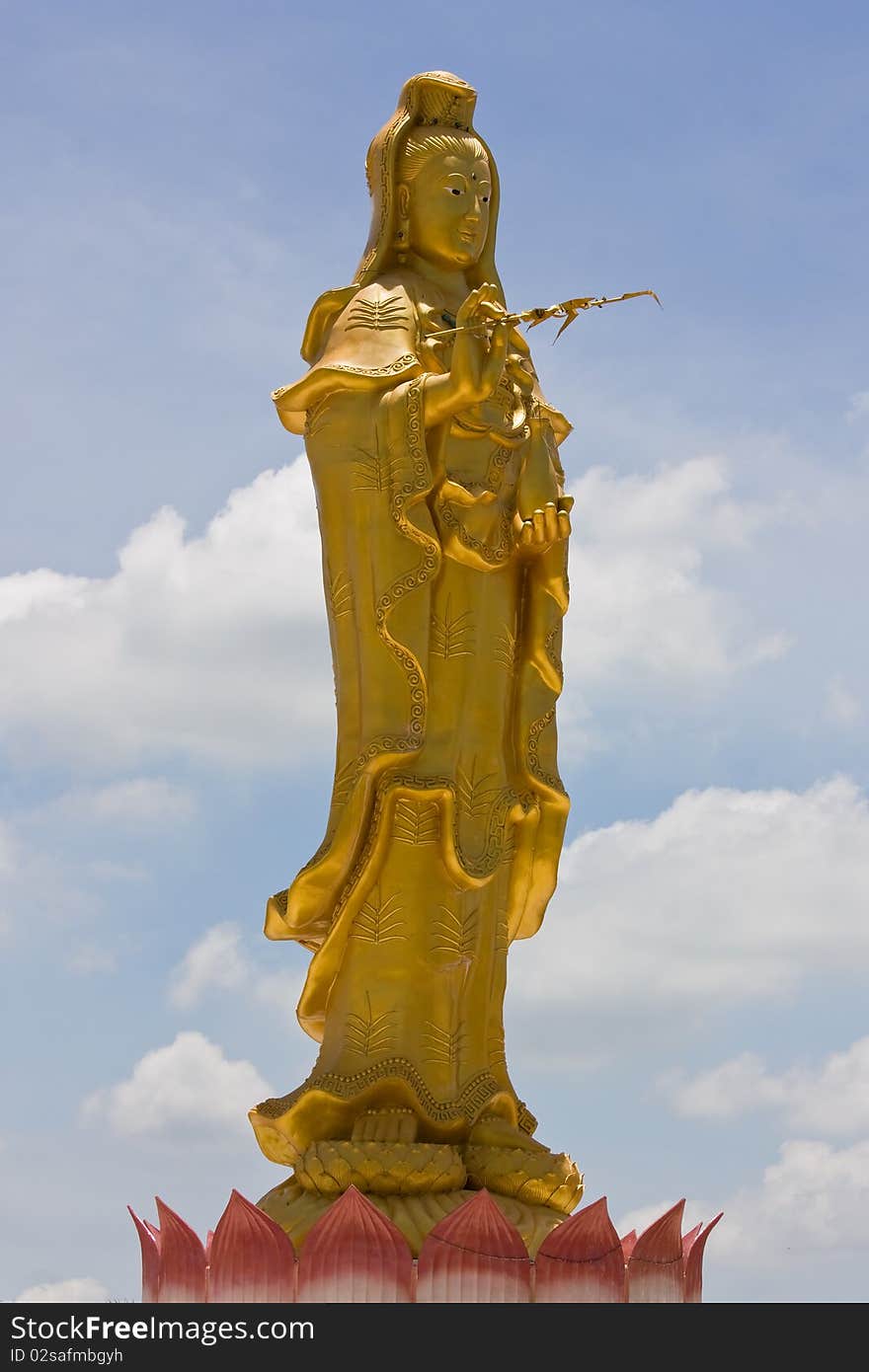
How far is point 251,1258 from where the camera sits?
25.8 ft

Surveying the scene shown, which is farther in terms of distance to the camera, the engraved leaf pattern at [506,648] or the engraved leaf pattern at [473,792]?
the engraved leaf pattern at [506,648]

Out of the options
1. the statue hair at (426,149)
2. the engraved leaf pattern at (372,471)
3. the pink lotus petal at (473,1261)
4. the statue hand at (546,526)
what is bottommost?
the pink lotus petal at (473,1261)

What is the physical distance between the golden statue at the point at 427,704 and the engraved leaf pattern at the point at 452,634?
0.01 meters

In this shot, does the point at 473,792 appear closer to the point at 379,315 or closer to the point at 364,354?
the point at 364,354

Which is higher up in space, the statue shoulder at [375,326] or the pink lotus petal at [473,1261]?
the statue shoulder at [375,326]

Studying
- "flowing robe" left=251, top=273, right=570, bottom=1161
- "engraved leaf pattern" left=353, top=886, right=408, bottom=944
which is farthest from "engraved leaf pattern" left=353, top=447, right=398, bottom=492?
"engraved leaf pattern" left=353, top=886, right=408, bottom=944

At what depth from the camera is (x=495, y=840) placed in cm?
929

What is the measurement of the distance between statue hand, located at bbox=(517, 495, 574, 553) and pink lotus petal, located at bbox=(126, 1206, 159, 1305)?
3461mm

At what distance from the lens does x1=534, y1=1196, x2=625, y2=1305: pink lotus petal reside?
7.91m

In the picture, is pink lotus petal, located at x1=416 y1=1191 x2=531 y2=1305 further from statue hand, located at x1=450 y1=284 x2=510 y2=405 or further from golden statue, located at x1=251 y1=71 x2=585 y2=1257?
statue hand, located at x1=450 y1=284 x2=510 y2=405

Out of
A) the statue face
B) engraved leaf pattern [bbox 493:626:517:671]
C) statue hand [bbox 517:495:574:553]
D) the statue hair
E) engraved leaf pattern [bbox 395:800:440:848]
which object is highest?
the statue hair

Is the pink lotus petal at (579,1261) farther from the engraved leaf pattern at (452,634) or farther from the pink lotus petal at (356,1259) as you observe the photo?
the engraved leaf pattern at (452,634)

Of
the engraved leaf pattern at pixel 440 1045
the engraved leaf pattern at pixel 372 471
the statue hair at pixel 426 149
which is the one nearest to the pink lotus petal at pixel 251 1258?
the engraved leaf pattern at pixel 440 1045

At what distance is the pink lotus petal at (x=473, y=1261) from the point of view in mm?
7781
